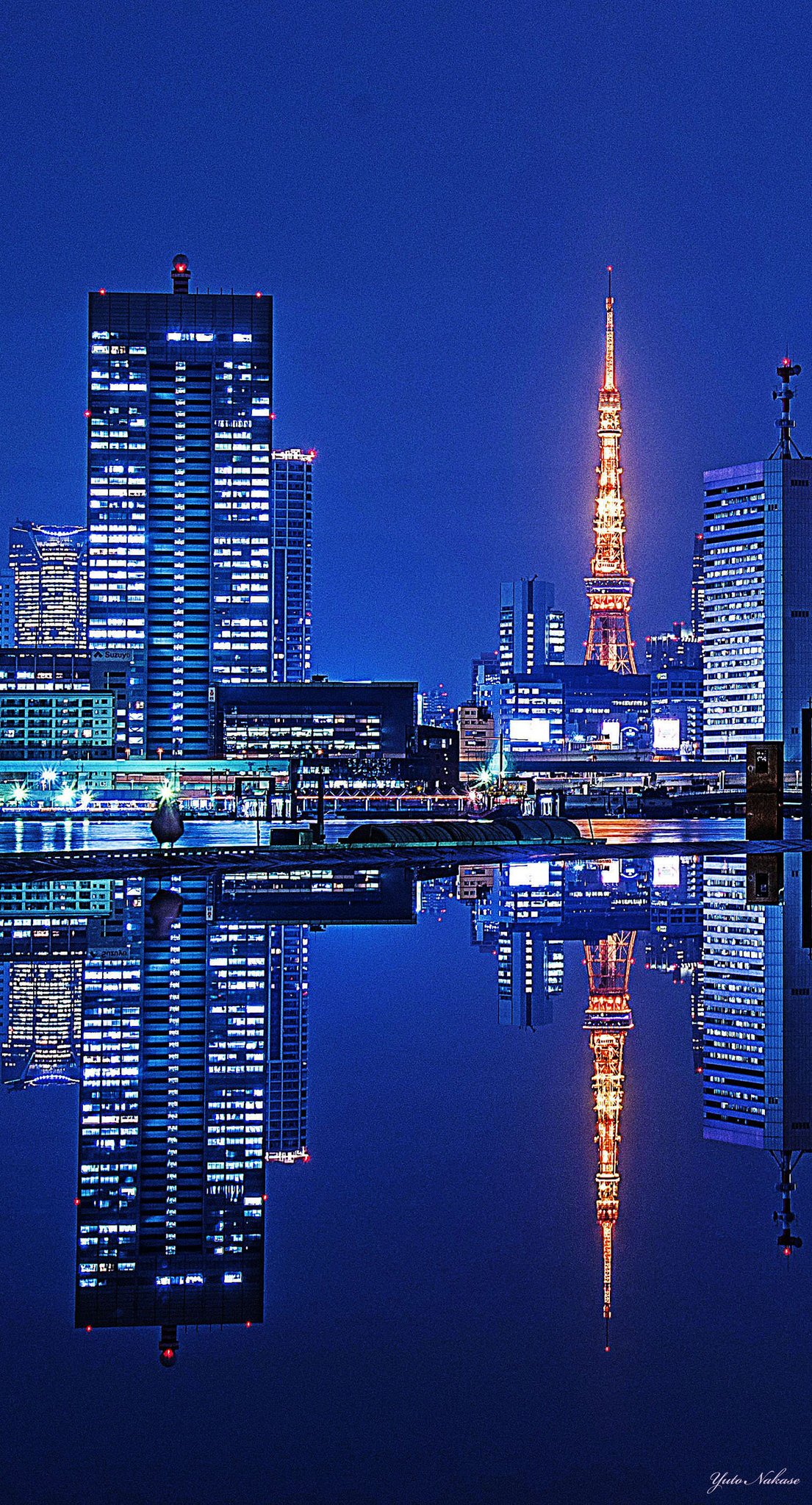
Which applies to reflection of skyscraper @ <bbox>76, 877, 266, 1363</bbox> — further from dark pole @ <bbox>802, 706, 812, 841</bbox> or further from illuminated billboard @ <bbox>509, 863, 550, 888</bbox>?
dark pole @ <bbox>802, 706, 812, 841</bbox>

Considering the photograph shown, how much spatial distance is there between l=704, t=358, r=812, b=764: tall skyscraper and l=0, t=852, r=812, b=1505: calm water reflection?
174 metres

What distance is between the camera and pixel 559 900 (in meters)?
26.8

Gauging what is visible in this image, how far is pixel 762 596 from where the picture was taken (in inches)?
7431

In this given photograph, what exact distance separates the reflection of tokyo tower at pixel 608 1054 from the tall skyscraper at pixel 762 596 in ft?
550

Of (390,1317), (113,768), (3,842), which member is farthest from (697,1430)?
(113,768)

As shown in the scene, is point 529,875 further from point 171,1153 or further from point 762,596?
point 762,596

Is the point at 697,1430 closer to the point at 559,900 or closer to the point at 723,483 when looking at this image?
the point at 559,900

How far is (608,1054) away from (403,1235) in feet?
16.4

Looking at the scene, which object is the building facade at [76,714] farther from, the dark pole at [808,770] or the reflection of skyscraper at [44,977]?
the reflection of skyscraper at [44,977]

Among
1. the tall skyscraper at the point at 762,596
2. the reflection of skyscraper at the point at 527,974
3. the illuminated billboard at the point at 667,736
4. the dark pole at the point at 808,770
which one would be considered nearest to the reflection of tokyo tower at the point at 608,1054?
the reflection of skyscraper at the point at 527,974

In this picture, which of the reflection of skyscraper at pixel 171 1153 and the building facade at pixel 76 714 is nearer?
the reflection of skyscraper at pixel 171 1153

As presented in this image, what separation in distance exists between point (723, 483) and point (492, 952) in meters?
186

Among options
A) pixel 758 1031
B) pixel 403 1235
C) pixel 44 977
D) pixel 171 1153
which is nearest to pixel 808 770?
pixel 44 977

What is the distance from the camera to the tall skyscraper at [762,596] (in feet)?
615
